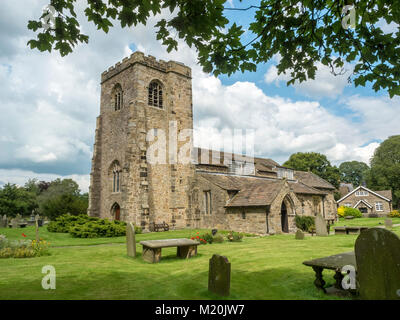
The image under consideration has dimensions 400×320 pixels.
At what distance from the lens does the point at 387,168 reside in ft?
185

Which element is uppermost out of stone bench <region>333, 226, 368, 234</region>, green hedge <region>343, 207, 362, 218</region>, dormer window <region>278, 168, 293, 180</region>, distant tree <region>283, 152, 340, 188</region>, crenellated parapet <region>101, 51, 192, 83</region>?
crenellated parapet <region>101, 51, 192, 83</region>

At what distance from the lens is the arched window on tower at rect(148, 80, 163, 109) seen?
92.1 feet

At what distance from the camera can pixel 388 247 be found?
4.77 m

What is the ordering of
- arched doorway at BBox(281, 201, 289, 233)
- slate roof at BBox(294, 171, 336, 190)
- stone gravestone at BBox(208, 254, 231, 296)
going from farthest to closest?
slate roof at BBox(294, 171, 336, 190) → arched doorway at BBox(281, 201, 289, 233) → stone gravestone at BBox(208, 254, 231, 296)

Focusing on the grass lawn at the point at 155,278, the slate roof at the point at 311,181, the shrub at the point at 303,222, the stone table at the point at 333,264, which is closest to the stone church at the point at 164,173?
the shrub at the point at 303,222

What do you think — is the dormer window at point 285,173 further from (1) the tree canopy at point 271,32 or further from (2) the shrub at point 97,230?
(1) the tree canopy at point 271,32

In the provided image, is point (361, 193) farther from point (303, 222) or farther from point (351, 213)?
point (303, 222)

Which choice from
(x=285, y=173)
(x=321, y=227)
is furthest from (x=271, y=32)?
(x=285, y=173)

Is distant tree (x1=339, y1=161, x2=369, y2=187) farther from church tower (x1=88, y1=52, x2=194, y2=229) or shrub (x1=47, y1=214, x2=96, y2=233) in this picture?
shrub (x1=47, y1=214, x2=96, y2=233)

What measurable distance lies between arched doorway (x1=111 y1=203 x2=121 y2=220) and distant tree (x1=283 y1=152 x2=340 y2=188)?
1798 inches

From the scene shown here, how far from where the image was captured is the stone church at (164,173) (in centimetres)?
2389

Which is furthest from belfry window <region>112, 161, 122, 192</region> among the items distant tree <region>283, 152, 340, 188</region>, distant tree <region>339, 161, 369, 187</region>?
distant tree <region>339, 161, 369, 187</region>

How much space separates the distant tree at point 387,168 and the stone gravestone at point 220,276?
2453 inches
